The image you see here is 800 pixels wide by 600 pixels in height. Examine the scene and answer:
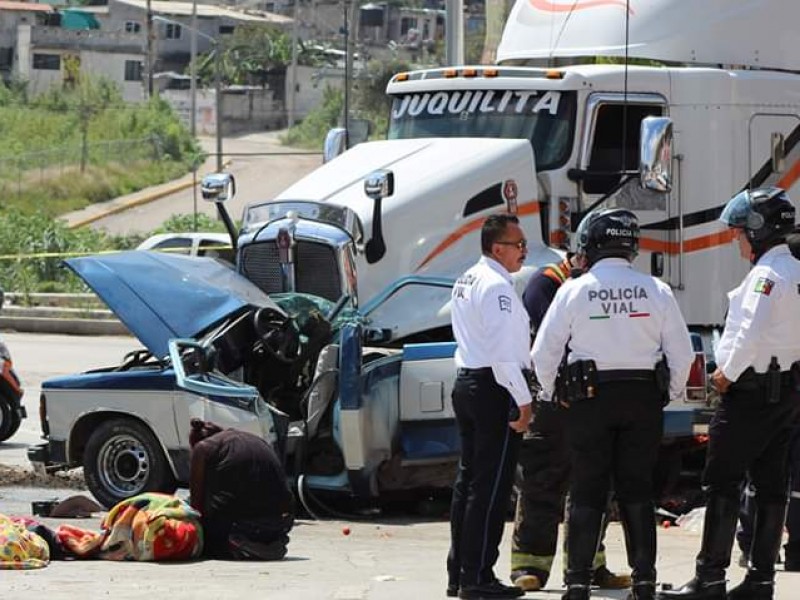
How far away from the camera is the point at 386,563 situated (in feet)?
32.1

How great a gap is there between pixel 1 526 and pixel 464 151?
6.03m

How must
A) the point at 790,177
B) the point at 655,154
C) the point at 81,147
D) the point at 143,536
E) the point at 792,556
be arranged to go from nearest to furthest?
1. the point at 792,556
2. the point at 143,536
3. the point at 655,154
4. the point at 790,177
5. the point at 81,147

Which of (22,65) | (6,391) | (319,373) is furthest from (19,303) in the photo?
(22,65)

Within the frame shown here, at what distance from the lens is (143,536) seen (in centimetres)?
958

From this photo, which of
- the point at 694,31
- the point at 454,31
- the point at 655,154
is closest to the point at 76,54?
the point at 454,31

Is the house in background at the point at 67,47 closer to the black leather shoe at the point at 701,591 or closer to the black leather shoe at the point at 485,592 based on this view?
the black leather shoe at the point at 485,592

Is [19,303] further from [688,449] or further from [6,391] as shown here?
[688,449]

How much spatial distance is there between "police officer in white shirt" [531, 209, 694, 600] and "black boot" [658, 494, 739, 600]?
414 mm

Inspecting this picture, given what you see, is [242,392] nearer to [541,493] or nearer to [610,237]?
[541,493]

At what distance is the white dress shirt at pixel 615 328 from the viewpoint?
788 centimetres

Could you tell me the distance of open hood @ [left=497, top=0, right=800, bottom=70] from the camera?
48.3 feet

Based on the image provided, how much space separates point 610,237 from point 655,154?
5.40 metres

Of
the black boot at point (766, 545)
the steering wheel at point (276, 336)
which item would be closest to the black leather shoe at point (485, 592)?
the black boot at point (766, 545)

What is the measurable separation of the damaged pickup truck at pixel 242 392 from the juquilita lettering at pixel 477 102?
283 cm
